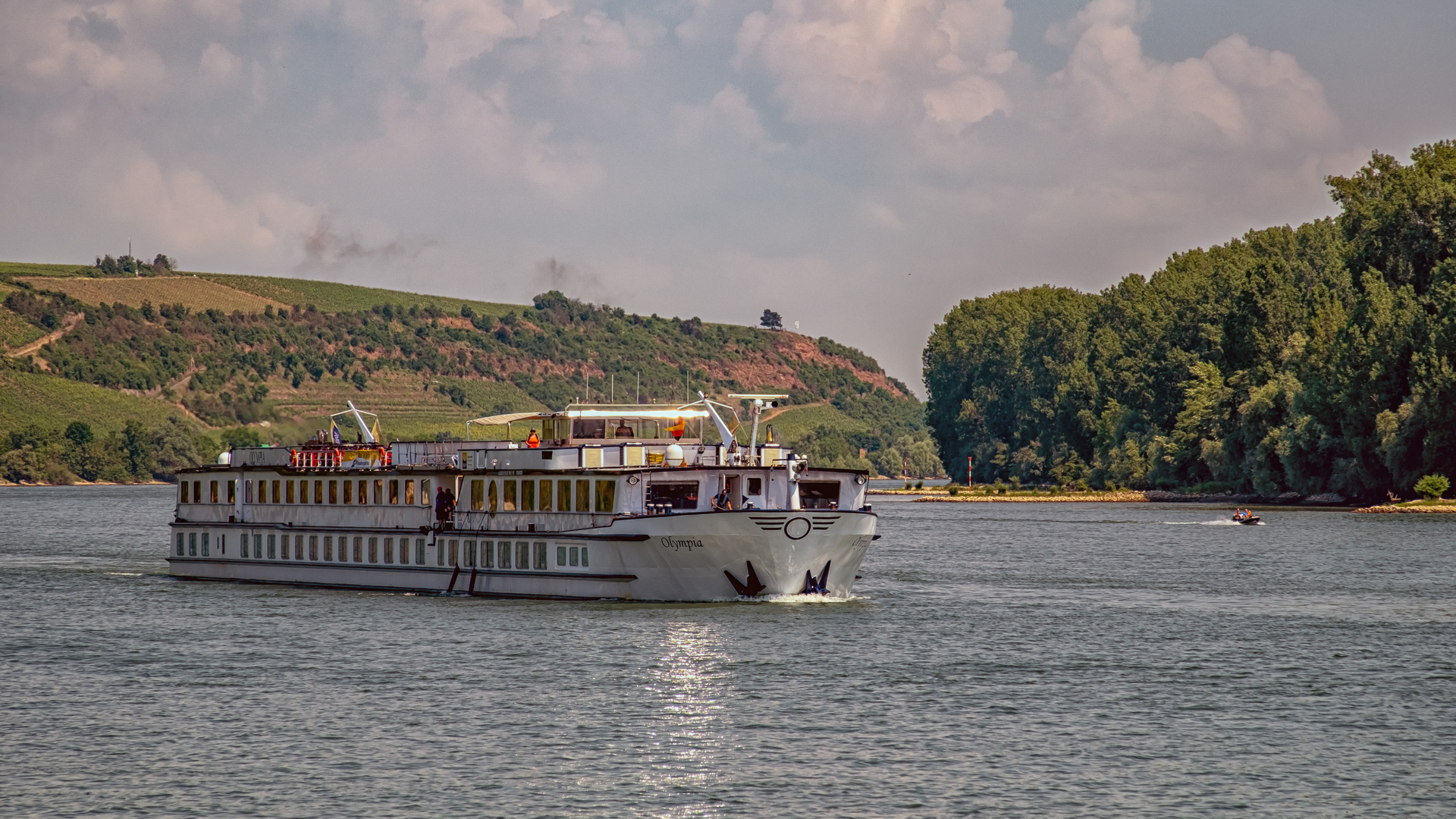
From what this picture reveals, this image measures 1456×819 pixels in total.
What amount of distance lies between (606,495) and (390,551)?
12.4 metres

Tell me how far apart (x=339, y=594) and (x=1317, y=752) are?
4017cm

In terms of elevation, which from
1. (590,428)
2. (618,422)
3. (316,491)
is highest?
(618,422)

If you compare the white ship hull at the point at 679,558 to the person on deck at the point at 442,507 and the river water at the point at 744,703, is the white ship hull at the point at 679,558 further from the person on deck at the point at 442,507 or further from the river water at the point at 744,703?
the river water at the point at 744,703

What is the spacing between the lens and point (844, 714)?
37312mm

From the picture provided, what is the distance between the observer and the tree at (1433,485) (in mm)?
120688

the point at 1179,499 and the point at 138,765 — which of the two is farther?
the point at 1179,499

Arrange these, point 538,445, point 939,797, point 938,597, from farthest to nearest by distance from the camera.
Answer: point 938,597, point 538,445, point 939,797

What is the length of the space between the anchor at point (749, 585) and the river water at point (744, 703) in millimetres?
679

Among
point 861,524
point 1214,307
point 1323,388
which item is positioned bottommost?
point 861,524

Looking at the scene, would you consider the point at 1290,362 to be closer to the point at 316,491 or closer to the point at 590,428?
the point at 590,428

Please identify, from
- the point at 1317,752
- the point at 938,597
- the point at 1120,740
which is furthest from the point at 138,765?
the point at 938,597

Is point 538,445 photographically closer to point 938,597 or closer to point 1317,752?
point 938,597

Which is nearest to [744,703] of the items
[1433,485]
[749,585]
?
[749,585]

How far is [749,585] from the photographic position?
174ft
